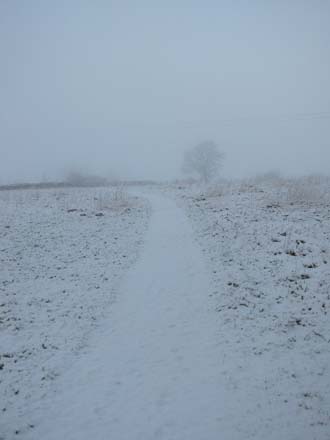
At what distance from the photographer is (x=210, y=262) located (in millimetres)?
13398

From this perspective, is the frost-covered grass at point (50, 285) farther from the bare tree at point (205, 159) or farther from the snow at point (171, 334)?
the bare tree at point (205, 159)

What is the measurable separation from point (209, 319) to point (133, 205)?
19771mm

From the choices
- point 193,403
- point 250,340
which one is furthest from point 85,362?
point 250,340

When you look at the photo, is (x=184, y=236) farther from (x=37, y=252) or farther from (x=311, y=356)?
(x=311, y=356)

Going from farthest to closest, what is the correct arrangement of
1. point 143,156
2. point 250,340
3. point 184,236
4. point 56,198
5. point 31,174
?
point 143,156, point 31,174, point 56,198, point 184,236, point 250,340

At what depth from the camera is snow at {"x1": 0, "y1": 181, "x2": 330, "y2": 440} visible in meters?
5.86

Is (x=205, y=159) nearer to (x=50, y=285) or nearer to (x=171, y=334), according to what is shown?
(x=50, y=285)

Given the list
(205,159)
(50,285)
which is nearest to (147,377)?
(50,285)

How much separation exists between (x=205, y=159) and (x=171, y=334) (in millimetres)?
65359

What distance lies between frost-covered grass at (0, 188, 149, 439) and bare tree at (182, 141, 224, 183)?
47690 millimetres

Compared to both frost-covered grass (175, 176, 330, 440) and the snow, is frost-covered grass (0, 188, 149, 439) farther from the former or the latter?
frost-covered grass (175, 176, 330, 440)

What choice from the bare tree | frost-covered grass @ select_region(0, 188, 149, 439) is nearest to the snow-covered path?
frost-covered grass @ select_region(0, 188, 149, 439)

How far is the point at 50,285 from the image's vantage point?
39.9 feet

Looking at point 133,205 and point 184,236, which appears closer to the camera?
point 184,236
